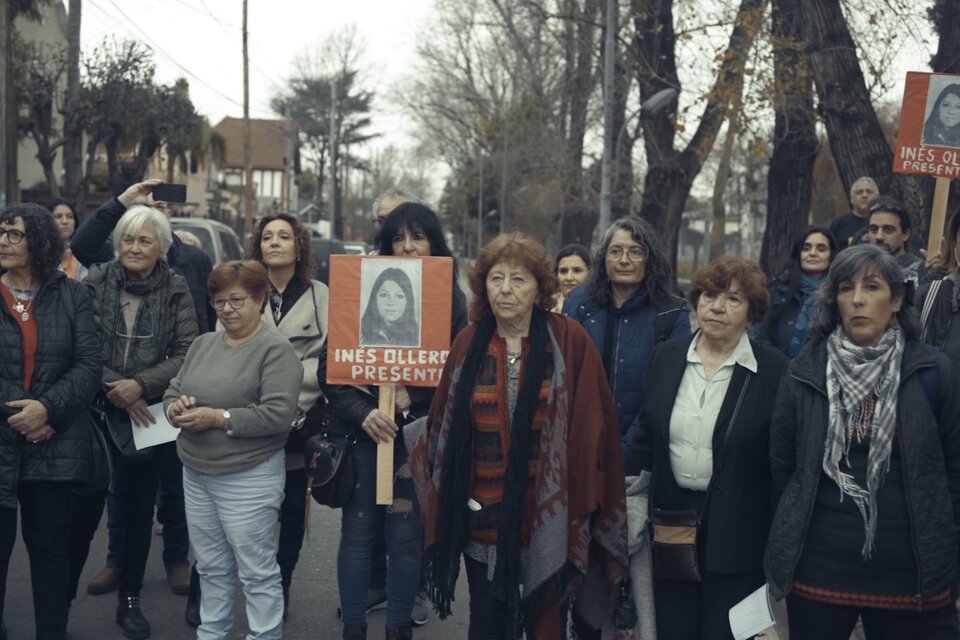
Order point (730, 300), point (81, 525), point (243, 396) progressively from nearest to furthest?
point (730, 300)
point (243, 396)
point (81, 525)

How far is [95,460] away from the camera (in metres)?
5.05

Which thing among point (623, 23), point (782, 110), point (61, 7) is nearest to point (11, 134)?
point (782, 110)

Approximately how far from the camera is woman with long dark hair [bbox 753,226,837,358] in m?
6.76

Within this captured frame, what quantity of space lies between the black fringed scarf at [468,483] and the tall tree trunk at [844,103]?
23.9 ft

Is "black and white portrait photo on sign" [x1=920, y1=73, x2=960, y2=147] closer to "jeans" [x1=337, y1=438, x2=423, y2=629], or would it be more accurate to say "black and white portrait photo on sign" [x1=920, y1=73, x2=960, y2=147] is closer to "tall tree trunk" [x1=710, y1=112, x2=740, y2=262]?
"jeans" [x1=337, y1=438, x2=423, y2=629]

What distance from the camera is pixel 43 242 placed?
4957 mm

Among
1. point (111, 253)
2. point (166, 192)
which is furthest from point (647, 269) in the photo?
point (111, 253)

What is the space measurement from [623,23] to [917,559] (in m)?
19.5

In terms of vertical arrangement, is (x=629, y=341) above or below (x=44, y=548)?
above

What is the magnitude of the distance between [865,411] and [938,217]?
361 cm

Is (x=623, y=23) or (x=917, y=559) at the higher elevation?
(x=623, y=23)

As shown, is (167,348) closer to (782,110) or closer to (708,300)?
(708,300)

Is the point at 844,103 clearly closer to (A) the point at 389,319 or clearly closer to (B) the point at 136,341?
(A) the point at 389,319

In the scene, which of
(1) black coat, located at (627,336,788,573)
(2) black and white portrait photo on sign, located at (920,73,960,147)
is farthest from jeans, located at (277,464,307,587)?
(2) black and white portrait photo on sign, located at (920,73,960,147)
